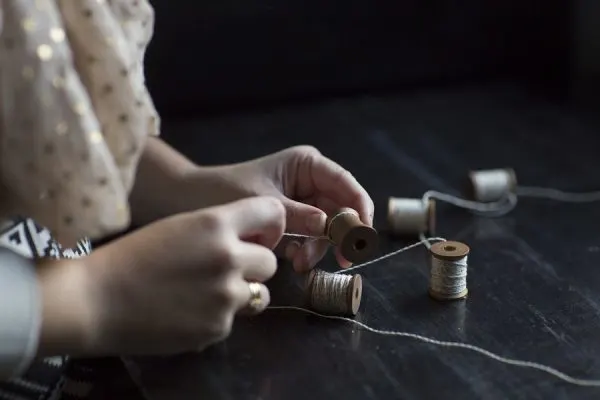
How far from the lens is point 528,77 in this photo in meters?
1.81

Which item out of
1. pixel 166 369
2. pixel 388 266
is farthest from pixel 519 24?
pixel 166 369

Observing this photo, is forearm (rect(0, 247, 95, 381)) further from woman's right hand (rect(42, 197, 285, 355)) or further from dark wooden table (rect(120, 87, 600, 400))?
dark wooden table (rect(120, 87, 600, 400))

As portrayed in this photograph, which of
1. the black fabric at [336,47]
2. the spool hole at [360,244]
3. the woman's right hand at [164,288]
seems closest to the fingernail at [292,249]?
the spool hole at [360,244]

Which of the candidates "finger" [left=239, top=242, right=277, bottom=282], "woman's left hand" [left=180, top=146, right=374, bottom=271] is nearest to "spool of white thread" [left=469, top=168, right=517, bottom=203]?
"woman's left hand" [left=180, top=146, right=374, bottom=271]

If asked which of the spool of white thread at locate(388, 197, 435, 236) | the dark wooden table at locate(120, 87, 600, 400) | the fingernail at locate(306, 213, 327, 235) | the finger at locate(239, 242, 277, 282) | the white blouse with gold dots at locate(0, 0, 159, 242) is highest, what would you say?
the white blouse with gold dots at locate(0, 0, 159, 242)

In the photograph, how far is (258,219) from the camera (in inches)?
38.0

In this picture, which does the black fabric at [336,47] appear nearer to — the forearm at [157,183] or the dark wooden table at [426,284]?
the dark wooden table at [426,284]

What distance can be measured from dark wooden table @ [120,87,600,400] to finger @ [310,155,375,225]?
82 mm

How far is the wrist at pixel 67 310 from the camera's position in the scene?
2.83 feet

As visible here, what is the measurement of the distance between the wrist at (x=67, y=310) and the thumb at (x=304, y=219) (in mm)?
286

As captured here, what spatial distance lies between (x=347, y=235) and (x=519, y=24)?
0.89 metres

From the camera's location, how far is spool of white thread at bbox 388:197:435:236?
1257mm

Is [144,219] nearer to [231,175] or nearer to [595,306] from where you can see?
[231,175]

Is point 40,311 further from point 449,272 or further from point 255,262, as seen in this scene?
point 449,272
